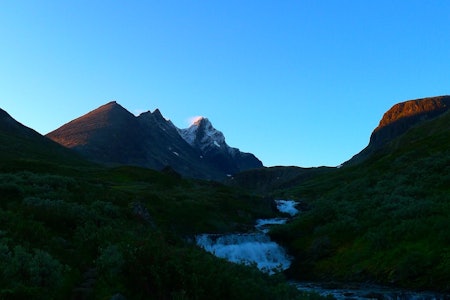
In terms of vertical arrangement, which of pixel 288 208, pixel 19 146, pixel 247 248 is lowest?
pixel 247 248

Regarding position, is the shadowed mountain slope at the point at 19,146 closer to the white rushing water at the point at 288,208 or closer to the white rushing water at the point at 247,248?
the white rushing water at the point at 288,208

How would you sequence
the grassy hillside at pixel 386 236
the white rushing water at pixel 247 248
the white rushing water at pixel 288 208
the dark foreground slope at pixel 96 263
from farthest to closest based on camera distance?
1. the white rushing water at pixel 288 208
2. the white rushing water at pixel 247 248
3. the grassy hillside at pixel 386 236
4. the dark foreground slope at pixel 96 263

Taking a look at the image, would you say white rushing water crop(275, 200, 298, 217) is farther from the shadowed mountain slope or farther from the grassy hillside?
the shadowed mountain slope

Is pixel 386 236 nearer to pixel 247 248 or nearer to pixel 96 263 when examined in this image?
pixel 247 248

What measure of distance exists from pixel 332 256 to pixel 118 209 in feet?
62.1

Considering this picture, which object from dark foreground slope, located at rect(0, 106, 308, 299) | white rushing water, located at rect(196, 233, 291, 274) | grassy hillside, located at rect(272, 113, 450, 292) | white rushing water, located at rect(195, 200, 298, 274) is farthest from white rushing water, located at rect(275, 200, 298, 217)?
dark foreground slope, located at rect(0, 106, 308, 299)

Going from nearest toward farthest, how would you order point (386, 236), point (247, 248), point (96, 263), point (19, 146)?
point (96, 263), point (386, 236), point (247, 248), point (19, 146)

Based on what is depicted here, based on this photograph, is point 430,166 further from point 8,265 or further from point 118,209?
point 8,265

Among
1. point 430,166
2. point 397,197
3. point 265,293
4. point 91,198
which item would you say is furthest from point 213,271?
point 430,166

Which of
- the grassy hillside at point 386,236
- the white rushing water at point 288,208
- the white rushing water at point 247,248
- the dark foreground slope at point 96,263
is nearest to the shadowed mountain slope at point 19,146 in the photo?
the white rushing water at point 288,208

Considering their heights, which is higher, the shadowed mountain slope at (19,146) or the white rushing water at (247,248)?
the shadowed mountain slope at (19,146)

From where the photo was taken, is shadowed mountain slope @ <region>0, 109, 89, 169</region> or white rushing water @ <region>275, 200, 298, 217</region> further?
shadowed mountain slope @ <region>0, 109, 89, 169</region>

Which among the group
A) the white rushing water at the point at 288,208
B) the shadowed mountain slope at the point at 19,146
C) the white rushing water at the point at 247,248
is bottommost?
the white rushing water at the point at 247,248

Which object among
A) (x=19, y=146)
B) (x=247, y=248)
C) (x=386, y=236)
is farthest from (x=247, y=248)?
(x=19, y=146)
